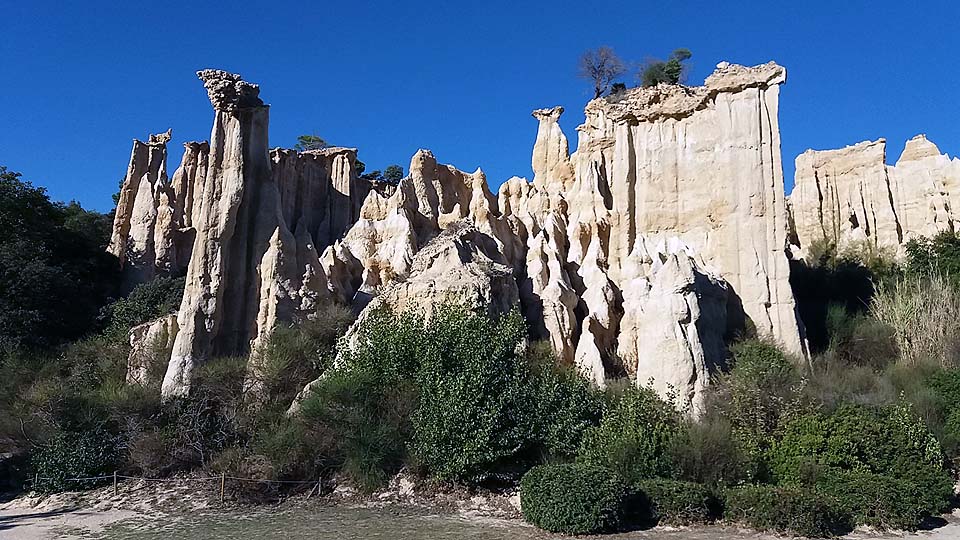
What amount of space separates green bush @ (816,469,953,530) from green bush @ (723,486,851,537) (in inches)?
12.4

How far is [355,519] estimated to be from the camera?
13828mm

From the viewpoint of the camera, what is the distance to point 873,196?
3691 centimetres

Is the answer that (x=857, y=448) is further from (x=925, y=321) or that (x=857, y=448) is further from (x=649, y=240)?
(x=649, y=240)

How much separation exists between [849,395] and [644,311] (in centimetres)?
545

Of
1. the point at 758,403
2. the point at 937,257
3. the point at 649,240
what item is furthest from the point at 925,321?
the point at 758,403

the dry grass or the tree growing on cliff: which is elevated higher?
the tree growing on cliff

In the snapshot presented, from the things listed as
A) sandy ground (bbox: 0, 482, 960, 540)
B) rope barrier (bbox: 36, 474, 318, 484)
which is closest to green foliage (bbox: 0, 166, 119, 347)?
rope barrier (bbox: 36, 474, 318, 484)

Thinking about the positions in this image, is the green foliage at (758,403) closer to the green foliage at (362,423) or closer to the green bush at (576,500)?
the green bush at (576,500)

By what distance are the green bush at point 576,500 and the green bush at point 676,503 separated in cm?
61

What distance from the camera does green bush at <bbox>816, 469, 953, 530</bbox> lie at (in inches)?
506

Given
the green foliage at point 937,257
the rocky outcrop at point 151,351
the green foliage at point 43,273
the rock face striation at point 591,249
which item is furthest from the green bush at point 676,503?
the green foliage at point 43,273

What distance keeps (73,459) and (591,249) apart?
16.9 meters

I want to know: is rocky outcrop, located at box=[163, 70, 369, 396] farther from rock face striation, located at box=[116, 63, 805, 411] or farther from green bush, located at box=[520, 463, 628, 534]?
green bush, located at box=[520, 463, 628, 534]

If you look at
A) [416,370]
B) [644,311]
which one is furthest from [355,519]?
[644,311]
